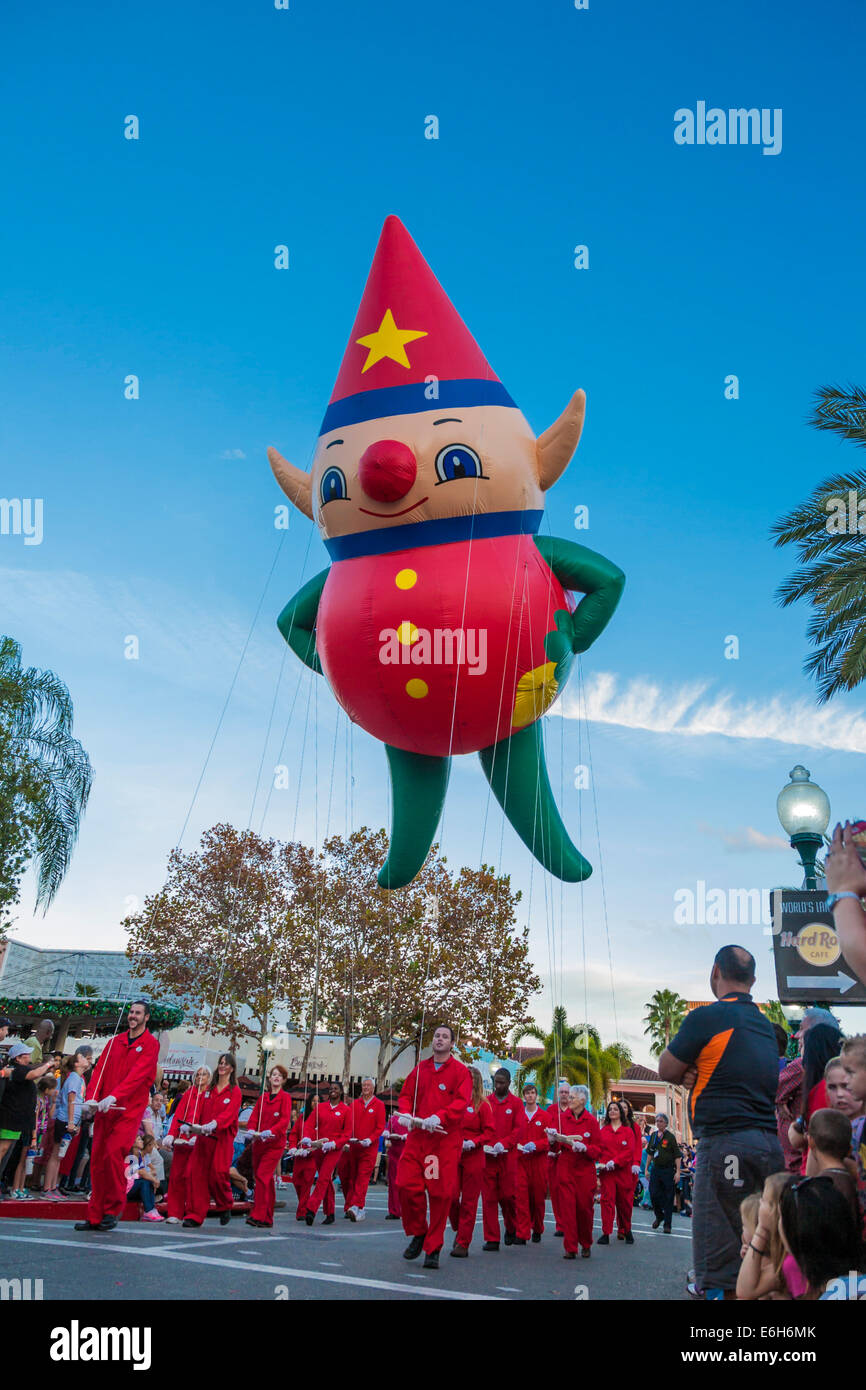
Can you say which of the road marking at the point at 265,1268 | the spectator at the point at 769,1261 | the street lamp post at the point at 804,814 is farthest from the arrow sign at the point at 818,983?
the spectator at the point at 769,1261

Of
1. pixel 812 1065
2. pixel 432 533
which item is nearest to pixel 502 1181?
pixel 812 1065

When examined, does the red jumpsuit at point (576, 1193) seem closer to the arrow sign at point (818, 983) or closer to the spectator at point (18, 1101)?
the arrow sign at point (818, 983)

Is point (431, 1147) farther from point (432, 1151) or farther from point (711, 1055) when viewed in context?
point (711, 1055)

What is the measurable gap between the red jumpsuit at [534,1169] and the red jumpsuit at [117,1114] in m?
4.22

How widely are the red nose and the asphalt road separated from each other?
229 inches

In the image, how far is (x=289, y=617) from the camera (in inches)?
420

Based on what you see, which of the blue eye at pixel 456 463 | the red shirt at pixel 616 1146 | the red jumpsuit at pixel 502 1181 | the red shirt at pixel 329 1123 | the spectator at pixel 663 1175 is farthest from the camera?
the spectator at pixel 663 1175

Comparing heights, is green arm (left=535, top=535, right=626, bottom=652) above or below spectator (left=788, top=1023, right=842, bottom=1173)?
above

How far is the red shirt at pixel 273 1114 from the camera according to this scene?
1009 centimetres

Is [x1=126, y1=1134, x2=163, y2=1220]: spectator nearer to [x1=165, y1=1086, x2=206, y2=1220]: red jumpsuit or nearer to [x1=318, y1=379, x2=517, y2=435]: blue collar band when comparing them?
Answer: [x1=165, y1=1086, x2=206, y2=1220]: red jumpsuit

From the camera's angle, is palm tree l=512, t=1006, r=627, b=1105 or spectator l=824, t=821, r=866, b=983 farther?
palm tree l=512, t=1006, r=627, b=1105

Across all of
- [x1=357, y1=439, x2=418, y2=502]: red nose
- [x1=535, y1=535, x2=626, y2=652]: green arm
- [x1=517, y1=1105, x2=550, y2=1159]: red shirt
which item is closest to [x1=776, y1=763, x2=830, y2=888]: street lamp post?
[x1=535, y1=535, x2=626, y2=652]: green arm

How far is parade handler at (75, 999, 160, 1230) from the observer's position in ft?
26.8
